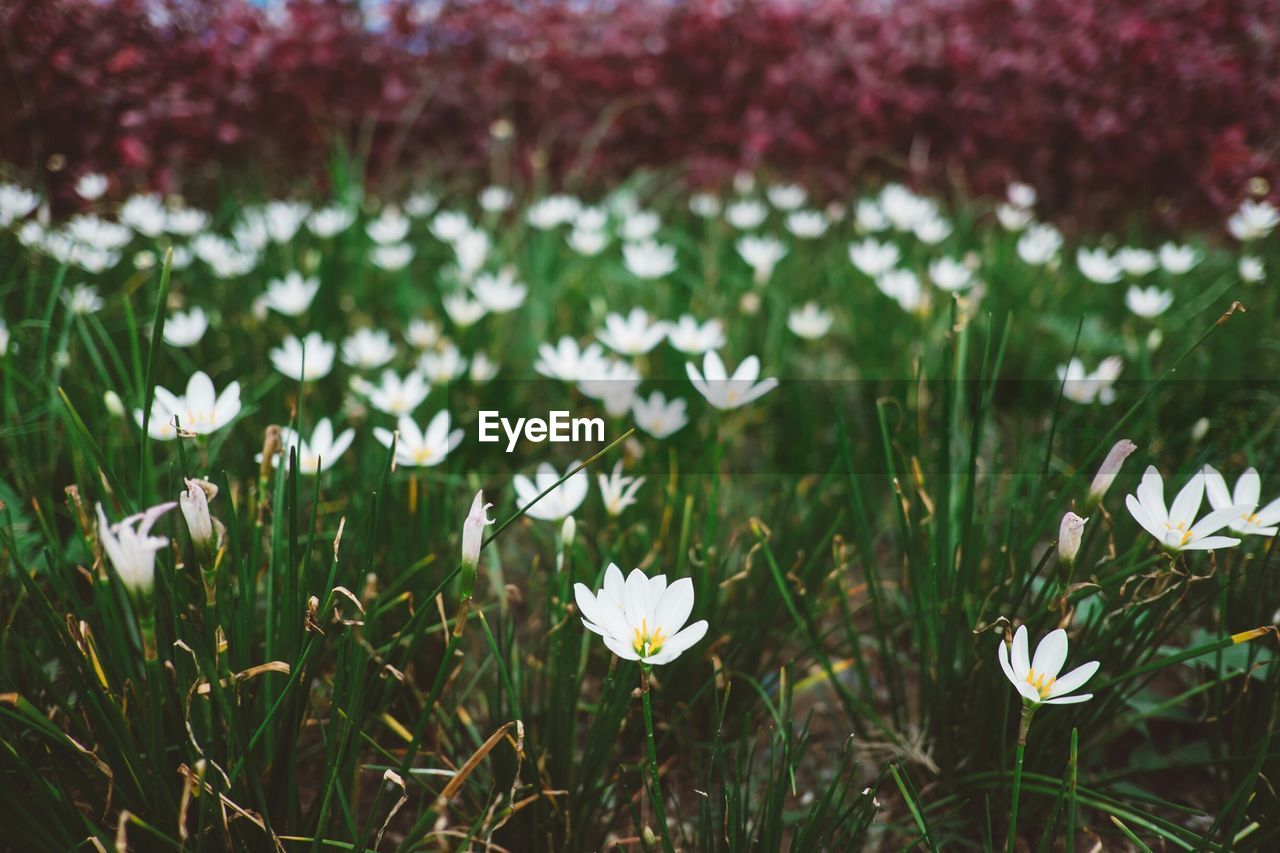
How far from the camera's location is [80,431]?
960 mm

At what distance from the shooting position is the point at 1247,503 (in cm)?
94

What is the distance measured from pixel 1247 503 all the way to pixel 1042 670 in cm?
35

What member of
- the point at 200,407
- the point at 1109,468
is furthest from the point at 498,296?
the point at 1109,468

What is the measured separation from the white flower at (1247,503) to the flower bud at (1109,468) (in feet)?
0.39

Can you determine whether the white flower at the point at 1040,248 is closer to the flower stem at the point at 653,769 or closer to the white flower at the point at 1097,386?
the white flower at the point at 1097,386

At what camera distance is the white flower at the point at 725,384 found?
1171 millimetres

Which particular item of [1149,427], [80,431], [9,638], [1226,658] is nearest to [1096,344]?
[1149,427]

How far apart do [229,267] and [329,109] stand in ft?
5.90

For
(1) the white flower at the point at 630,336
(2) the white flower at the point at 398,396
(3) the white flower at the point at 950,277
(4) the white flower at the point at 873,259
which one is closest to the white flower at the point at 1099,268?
(3) the white flower at the point at 950,277

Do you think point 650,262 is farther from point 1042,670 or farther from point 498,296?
point 1042,670

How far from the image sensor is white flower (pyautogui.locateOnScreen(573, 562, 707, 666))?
2.67 ft

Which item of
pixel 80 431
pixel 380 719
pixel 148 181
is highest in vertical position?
pixel 148 181

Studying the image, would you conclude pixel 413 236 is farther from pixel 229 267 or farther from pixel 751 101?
pixel 751 101

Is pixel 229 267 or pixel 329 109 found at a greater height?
pixel 329 109
